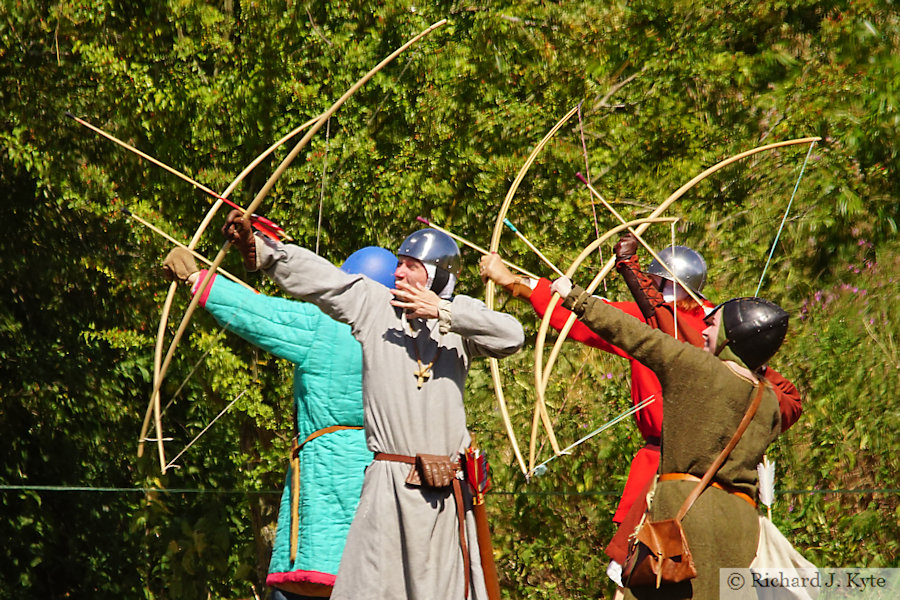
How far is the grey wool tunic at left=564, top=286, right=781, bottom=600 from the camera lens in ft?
10.1

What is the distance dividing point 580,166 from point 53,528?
3.59 metres

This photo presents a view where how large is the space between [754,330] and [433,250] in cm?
106

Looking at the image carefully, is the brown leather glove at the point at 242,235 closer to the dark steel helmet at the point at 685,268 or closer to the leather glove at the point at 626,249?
the leather glove at the point at 626,249

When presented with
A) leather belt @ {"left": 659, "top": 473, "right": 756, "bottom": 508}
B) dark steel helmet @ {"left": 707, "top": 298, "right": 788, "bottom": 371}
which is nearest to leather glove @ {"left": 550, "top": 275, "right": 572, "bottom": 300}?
dark steel helmet @ {"left": 707, "top": 298, "right": 788, "bottom": 371}

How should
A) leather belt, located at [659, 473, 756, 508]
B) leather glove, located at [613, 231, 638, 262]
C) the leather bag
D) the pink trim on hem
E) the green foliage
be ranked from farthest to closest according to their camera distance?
the green foliage < leather glove, located at [613, 231, 638, 262] < the pink trim on hem < leather belt, located at [659, 473, 756, 508] < the leather bag

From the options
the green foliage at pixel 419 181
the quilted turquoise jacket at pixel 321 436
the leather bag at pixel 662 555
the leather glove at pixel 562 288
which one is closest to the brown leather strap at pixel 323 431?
the quilted turquoise jacket at pixel 321 436

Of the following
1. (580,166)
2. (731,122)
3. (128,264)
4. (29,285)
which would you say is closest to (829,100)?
(731,122)

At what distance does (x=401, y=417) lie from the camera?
3.44m

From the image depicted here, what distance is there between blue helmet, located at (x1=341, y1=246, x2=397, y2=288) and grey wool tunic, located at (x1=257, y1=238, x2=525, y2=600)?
0.42 m

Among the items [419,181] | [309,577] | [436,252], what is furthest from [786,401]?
[419,181]

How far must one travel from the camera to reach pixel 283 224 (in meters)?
6.36

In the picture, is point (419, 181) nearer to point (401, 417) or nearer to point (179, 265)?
point (179, 265)

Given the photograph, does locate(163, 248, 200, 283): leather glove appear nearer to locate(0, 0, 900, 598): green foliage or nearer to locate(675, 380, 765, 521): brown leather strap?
locate(675, 380, 765, 521): brown leather strap

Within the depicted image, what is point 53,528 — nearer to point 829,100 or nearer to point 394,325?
point 394,325
